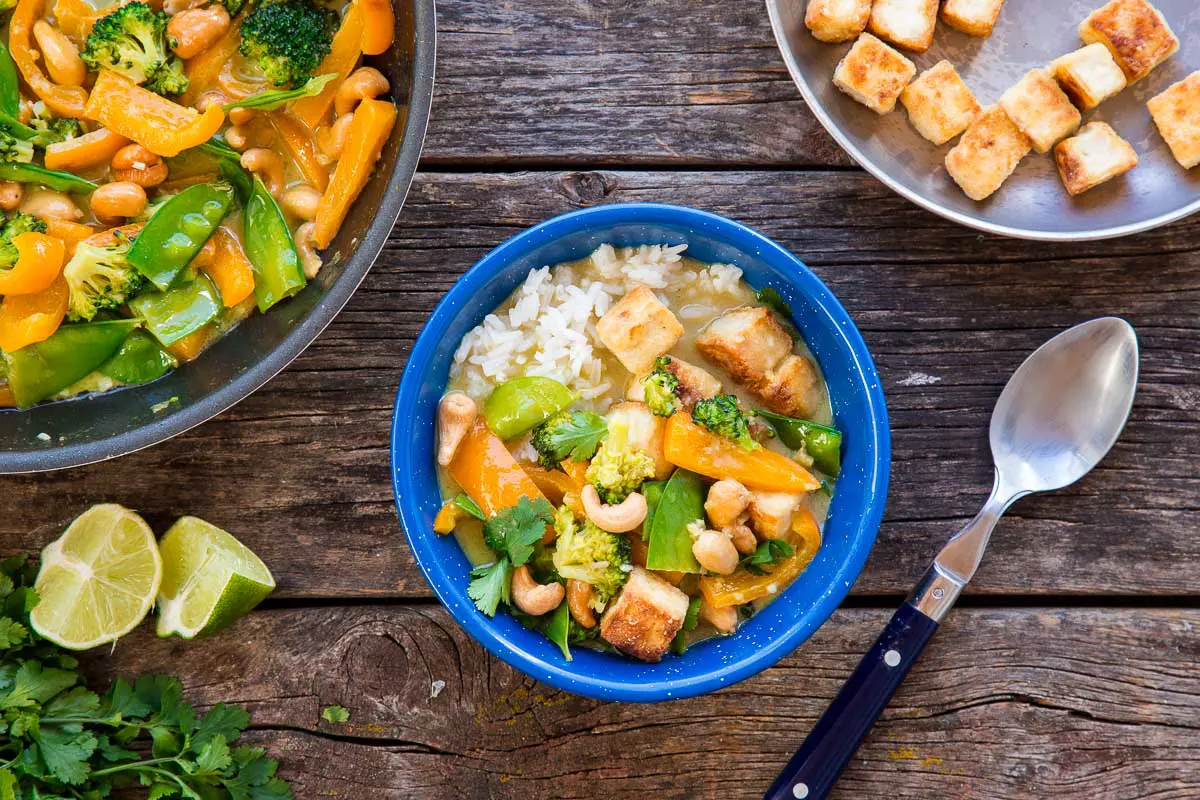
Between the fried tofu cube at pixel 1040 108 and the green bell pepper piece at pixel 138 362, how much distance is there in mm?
2249

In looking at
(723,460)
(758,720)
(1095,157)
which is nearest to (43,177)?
(723,460)

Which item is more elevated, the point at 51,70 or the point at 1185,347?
the point at 51,70

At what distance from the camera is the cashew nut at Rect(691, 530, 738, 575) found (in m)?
2.11

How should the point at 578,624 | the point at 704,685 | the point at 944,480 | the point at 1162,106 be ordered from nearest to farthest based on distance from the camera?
the point at 704,685 < the point at 578,624 < the point at 1162,106 < the point at 944,480

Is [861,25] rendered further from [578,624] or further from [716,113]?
[578,624]

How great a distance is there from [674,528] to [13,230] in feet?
5.56

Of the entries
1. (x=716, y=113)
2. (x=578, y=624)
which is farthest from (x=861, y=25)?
(x=578, y=624)

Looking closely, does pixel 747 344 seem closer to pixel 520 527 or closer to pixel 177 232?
pixel 520 527

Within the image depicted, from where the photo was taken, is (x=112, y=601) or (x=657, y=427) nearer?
(x=657, y=427)

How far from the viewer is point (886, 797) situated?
266 centimetres

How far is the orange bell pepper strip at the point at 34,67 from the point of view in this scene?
224cm

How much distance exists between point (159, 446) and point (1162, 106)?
2857 mm

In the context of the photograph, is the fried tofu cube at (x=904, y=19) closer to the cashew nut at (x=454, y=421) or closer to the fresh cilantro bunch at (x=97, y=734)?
the cashew nut at (x=454, y=421)

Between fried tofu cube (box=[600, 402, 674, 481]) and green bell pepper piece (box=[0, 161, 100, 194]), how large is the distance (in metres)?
1.38
